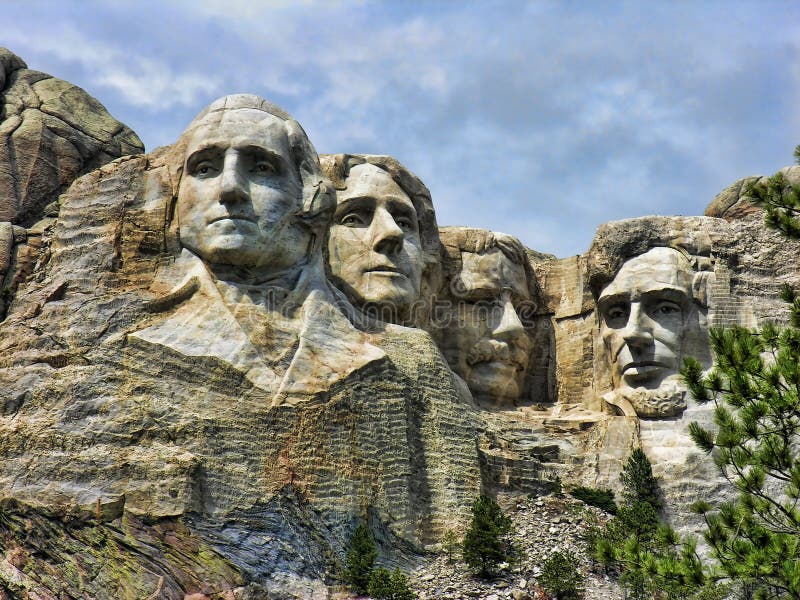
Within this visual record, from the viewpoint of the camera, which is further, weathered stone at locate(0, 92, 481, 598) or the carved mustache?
the carved mustache

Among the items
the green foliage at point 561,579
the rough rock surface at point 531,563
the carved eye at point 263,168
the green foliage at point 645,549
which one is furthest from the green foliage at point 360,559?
the carved eye at point 263,168

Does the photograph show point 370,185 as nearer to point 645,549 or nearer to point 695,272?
point 695,272

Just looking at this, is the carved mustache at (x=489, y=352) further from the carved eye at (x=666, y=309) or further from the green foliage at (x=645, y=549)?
the green foliage at (x=645, y=549)

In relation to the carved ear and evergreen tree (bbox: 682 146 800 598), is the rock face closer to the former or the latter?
the carved ear

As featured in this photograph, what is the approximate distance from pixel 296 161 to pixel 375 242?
1867mm

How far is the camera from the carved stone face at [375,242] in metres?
26.0

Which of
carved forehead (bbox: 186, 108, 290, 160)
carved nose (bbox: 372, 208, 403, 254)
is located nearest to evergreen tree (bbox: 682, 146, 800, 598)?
carved forehead (bbox: 186, 108, 290, 160)

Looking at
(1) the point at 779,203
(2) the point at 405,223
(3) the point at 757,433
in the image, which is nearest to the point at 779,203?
(1) the point at 779,203

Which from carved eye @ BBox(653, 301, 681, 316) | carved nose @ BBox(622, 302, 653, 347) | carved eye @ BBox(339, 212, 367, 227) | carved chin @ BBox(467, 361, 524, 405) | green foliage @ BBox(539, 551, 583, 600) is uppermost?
carved eye @ BBox(339, 212, 367, 227)

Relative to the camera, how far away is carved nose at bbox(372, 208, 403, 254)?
85.8 feet

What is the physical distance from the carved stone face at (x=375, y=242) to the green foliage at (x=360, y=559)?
13.4 feet

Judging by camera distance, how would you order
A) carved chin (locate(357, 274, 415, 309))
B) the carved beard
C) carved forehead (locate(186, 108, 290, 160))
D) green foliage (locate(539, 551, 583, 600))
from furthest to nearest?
the carved beard
carved chin (locate(357, 274, 415, 309))
carved forehead (locate(186, 108, 290, 160))
green foliage (locate(539, 551, 583, 600))

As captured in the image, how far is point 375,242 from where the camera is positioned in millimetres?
26172

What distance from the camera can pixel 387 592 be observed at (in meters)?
22.2
